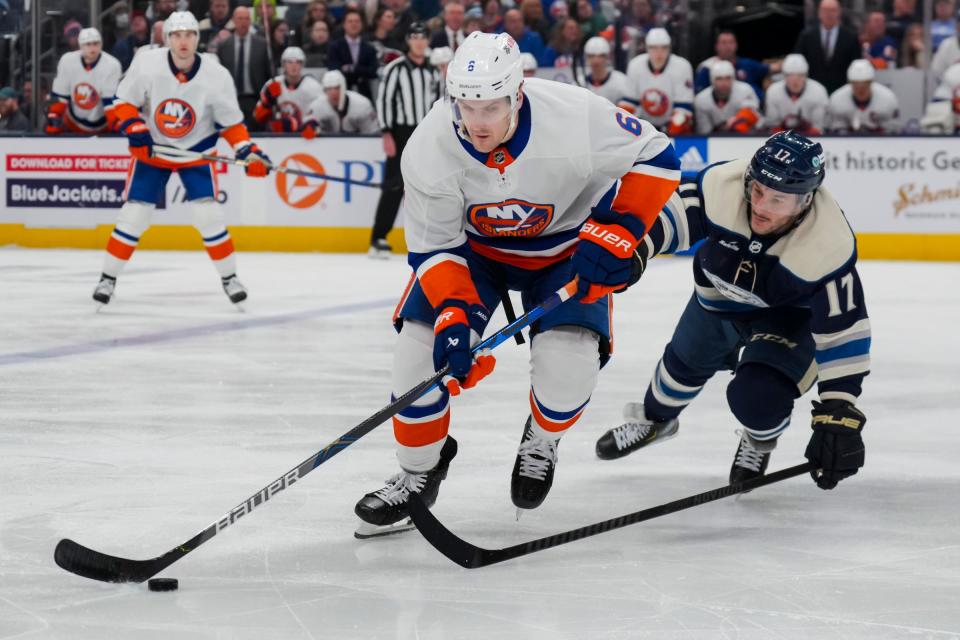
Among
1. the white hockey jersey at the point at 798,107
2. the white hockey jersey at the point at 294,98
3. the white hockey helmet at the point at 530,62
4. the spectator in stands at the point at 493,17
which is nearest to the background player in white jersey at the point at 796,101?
the white hockey jersey at the point at 798,107

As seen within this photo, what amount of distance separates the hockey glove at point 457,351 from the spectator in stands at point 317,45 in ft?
24.5

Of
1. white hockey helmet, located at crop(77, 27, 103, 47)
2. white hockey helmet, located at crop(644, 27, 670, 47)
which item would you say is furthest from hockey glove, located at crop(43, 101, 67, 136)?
white hockey helmet, located at crop(644, 27, 670, 47)

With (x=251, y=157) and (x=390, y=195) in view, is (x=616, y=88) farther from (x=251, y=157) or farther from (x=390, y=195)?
(x=251, y=157)

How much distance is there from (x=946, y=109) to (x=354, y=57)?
386 centimetres

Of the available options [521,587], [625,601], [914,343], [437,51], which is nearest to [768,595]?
[625,601]

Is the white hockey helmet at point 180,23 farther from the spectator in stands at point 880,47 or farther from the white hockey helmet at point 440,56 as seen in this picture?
the spectator in stands at point 880,47

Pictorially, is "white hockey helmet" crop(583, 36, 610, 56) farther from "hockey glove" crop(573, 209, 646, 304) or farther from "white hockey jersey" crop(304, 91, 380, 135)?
"hockey glove" crop(573, 209, 646, 304)

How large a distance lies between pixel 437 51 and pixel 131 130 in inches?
129

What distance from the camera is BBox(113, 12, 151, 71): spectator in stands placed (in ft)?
32.5

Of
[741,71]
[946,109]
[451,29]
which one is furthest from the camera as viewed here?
[451,29]

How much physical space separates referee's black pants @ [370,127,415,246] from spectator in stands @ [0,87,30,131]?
111 inches

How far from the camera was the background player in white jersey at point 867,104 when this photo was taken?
8.54 metres

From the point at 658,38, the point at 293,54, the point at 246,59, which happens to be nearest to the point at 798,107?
the point at 658,38

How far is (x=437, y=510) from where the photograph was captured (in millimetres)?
2779
